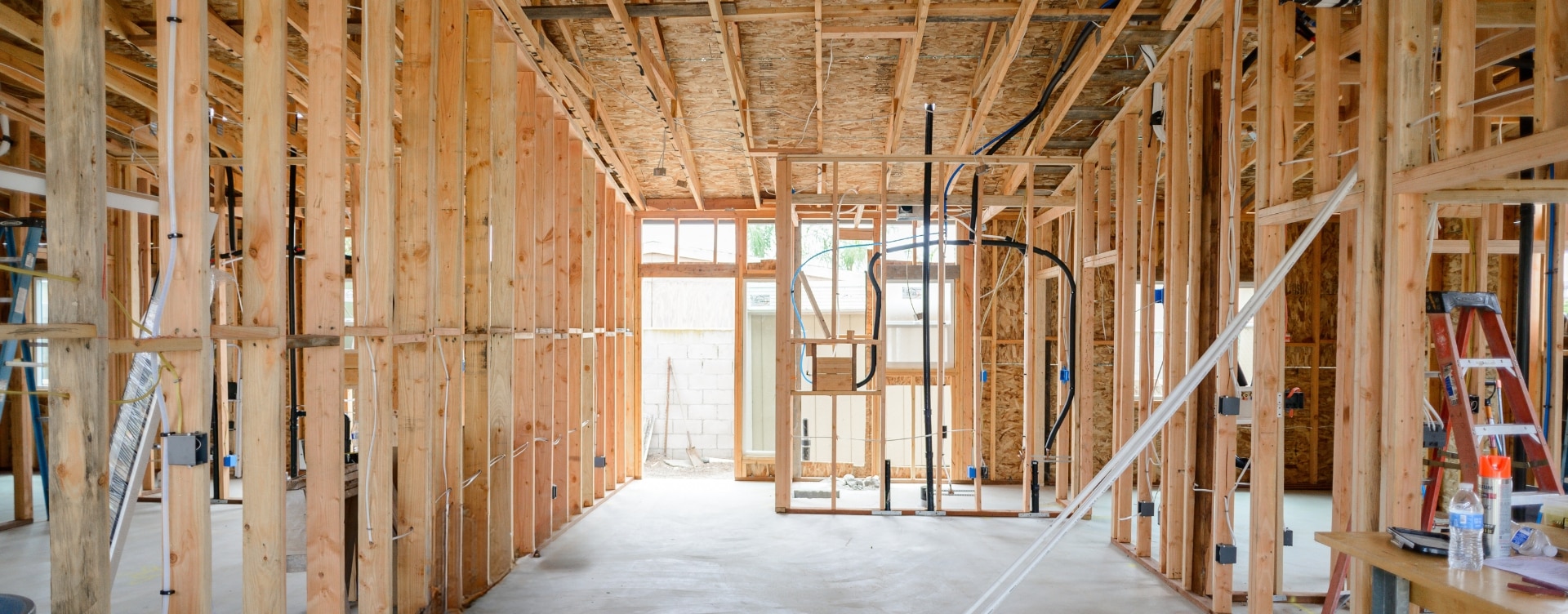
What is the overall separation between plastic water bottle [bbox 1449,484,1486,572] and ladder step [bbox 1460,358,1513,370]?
3.65 feet

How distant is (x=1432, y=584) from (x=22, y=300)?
5998 mm

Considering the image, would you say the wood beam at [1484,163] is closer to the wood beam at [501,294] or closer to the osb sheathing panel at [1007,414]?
the wood beam at [501,294]

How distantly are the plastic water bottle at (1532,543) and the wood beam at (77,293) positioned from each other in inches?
142

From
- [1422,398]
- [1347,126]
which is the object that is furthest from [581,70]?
[1422,398]

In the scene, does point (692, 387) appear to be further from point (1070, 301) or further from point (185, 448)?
point (185, 448)

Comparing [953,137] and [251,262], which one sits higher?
[953,137]

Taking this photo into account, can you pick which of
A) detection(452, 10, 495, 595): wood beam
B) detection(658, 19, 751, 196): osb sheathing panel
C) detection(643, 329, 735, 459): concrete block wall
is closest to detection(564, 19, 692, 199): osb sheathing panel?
detection(658, 19, 751, 196): osb sheathing panel

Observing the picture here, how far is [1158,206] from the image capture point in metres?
8.42

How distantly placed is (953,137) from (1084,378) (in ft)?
8.05

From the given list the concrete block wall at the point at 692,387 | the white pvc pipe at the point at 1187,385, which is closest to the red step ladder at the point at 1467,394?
the white pvc pipe at the point at 1187,385

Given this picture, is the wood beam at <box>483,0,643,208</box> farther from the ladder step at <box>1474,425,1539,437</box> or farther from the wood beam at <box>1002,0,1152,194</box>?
the ladder step at <box>1474,425,1539,437</box>

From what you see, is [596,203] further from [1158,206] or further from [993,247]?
[1158,206]

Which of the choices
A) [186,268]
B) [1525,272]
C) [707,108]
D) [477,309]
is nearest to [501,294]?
[477,309]

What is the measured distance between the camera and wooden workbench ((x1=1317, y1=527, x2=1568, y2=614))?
1.97 m
